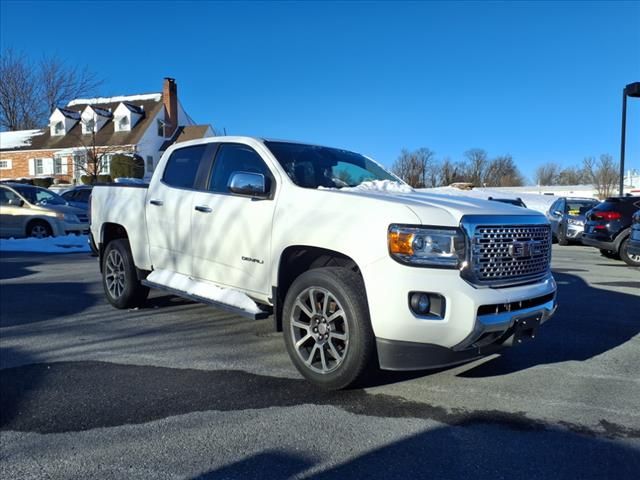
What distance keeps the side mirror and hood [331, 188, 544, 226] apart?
2.35 feet

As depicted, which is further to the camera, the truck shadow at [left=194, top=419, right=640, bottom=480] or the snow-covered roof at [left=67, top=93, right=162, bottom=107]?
the snow-covered roof at [left=67, top=93, right=162, bottom=107]

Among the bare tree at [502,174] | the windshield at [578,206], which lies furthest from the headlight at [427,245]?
the bare tree at [502,174]

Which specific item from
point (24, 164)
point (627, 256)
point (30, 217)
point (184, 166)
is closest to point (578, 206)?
point (627, 256)

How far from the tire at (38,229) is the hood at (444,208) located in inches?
528

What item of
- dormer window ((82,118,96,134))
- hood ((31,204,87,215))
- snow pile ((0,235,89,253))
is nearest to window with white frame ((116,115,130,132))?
dormer window ((82,118,96,134))

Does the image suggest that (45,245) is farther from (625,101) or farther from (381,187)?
(625,101)

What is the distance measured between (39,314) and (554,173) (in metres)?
117

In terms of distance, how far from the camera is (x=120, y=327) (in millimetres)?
5527

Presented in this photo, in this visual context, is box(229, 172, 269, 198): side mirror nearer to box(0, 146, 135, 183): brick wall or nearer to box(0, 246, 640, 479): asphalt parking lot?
box(0, 246, 640, 479): asphalt parking lot

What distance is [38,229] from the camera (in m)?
14.7

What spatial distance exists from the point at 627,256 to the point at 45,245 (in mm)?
14045

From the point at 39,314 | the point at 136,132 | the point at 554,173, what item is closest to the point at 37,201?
the point at 39,314

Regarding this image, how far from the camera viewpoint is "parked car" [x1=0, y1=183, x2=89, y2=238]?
47.9 ft

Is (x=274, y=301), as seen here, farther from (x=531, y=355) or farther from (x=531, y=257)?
(x=531, y=355)
